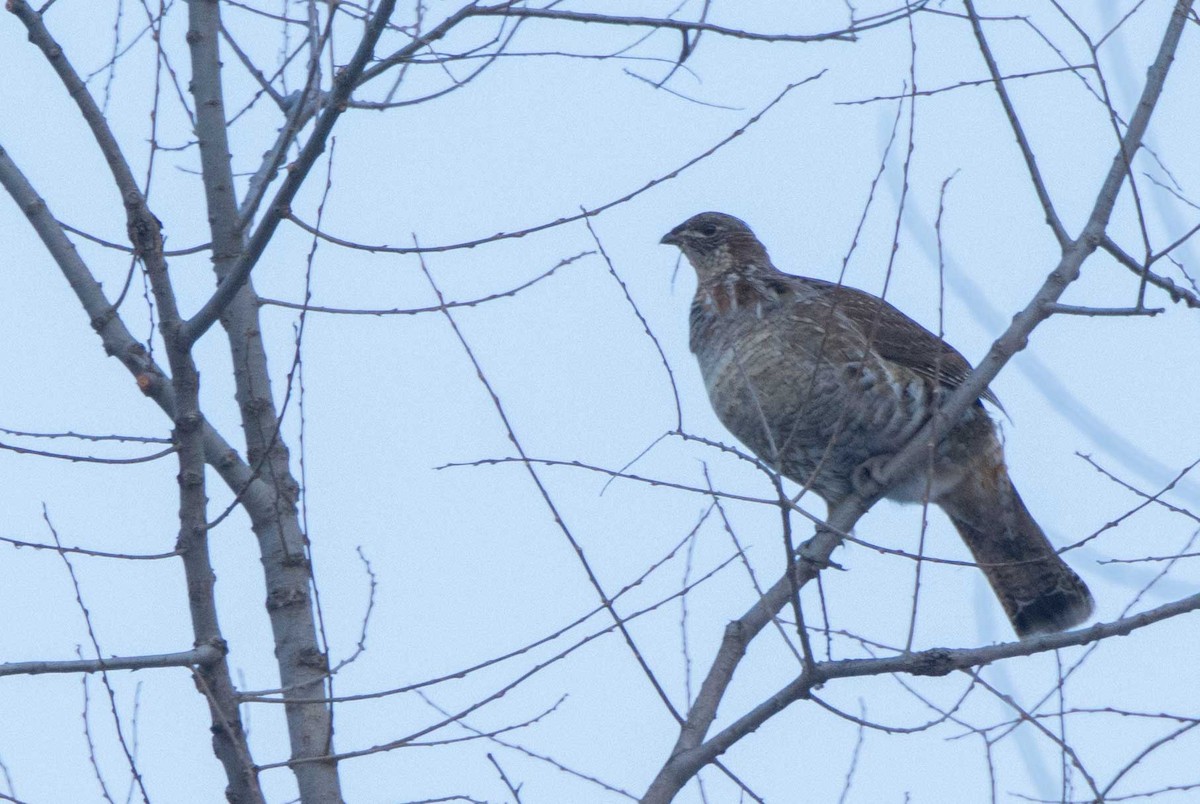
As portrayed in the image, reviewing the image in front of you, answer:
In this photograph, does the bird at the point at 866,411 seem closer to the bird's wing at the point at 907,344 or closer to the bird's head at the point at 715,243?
the bird's wing at the point at 907,344

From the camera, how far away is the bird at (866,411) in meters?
5.50

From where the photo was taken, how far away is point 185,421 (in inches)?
123

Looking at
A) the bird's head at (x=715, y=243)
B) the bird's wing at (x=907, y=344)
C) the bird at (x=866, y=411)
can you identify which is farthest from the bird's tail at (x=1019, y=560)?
the bird's head at (x=715, y=243)

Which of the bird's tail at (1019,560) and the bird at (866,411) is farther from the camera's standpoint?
the bird's tail at (1019,560)

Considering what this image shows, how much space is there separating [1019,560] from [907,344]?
3.24 feet

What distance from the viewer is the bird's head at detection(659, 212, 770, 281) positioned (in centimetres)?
670

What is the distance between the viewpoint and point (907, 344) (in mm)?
5719

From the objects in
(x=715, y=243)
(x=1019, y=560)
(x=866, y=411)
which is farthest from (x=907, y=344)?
(x=715, y=243)

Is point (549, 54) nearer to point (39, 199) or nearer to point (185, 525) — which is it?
point (39, 199)

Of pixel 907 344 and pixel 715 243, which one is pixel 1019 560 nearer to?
pixel 907 344

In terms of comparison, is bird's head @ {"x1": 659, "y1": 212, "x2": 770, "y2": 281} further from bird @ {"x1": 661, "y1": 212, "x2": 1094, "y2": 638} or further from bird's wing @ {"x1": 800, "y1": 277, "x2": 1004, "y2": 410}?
bird's wing @ {"x1": 800, "y1": 277, "x2": 1004, "y2": 410}

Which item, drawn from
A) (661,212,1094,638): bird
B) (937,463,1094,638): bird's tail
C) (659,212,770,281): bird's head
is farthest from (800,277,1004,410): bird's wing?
(659,212,770,281): bird's head

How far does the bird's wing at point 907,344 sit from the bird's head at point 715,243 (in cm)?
80

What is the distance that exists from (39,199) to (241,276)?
0.77m
